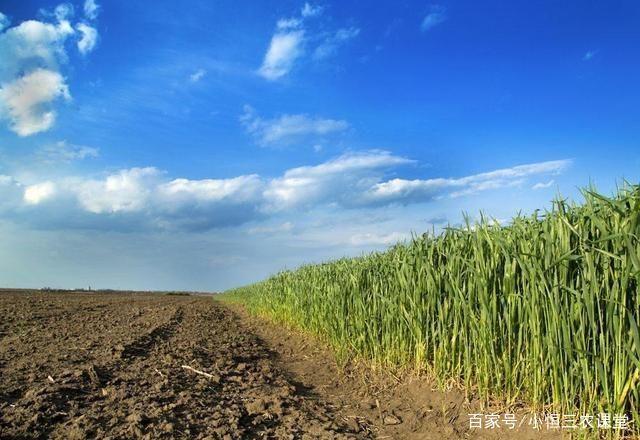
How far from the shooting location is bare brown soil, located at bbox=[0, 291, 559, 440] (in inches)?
130

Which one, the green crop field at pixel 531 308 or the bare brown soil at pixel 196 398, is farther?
the bare brown soil at pixel 196 398

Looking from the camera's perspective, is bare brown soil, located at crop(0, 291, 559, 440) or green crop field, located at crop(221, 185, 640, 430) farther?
bare brown soil, located at crop(0, 291, 559, 440)

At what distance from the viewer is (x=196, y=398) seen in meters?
4.04

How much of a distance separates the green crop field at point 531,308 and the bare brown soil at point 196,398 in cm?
33

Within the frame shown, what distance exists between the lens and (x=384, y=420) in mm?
4141

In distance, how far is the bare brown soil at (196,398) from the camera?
10.9ft

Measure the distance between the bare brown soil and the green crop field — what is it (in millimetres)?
333

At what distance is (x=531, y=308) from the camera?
3340 millimetres

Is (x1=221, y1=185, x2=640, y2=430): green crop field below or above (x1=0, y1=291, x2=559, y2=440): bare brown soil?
above

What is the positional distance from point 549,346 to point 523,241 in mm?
783

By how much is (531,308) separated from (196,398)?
279 cm

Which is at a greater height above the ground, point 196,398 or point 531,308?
point 531,308

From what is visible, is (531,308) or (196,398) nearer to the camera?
(531,308)

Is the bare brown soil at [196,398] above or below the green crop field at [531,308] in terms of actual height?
below
